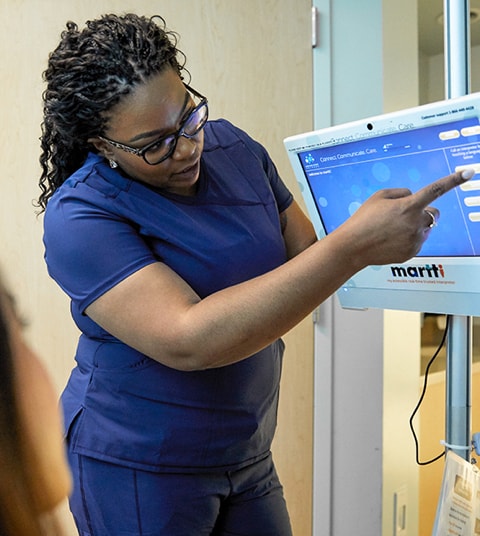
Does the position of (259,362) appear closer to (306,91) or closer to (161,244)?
(161,244)

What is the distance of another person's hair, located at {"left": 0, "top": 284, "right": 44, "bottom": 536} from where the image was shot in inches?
9.4

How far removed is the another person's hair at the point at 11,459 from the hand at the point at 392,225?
648 mm

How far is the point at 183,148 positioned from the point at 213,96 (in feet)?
3.02

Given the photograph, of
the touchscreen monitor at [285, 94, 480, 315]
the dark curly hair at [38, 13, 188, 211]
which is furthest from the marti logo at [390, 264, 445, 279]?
the dark curly hair at [38, 13, 188, 211]

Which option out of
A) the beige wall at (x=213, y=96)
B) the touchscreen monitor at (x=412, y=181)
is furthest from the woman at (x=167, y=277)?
the beige wall at (x=213, y=96)

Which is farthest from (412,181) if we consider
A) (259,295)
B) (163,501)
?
(163,501)

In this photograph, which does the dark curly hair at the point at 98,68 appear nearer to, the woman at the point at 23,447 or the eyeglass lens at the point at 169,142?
the eyeglass lens at the point at 169,142

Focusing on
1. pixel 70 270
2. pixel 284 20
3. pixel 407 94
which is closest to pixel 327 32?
pixel 284 20

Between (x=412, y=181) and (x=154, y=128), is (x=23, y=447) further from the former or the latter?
(x=412, y=181)

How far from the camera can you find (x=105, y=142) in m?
1.04

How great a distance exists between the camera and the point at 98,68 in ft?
3.24

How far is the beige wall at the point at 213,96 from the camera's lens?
1.57 meters

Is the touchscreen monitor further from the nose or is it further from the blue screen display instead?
the nose

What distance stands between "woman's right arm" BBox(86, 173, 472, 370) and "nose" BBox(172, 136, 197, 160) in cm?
19
